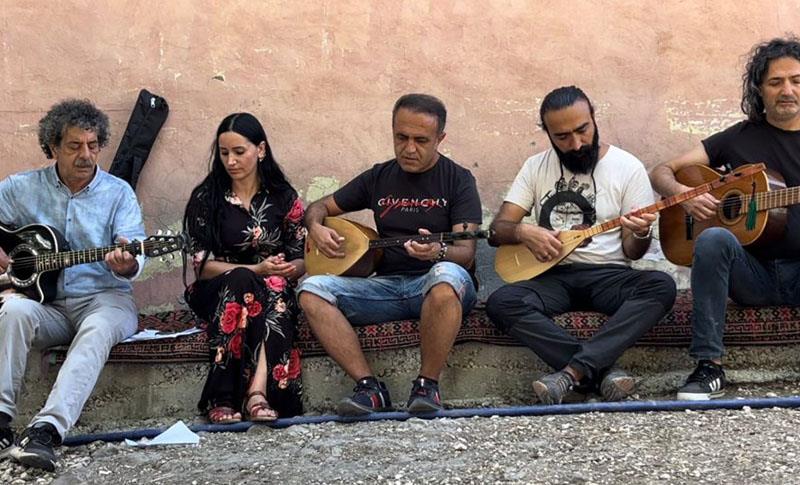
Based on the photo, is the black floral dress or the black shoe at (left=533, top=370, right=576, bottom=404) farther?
the black floral dress

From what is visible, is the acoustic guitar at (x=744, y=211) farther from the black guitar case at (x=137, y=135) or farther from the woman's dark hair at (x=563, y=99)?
the black guitar case at (x=137, y=135)

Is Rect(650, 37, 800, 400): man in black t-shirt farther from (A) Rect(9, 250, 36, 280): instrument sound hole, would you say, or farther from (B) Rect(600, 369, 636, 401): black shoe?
(A) Rect(9, 250, 36, 280): instrument sound hole

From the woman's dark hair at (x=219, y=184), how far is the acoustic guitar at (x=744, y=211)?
5.79 ft

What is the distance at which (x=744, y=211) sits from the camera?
4969mm

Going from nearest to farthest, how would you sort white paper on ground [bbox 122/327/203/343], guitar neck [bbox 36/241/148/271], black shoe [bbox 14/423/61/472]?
black shoe [bbox 14/423/61/472] → guitar neck [bbox 36/241/148/271] → white paper on ground [bbox 122/327/203/343]

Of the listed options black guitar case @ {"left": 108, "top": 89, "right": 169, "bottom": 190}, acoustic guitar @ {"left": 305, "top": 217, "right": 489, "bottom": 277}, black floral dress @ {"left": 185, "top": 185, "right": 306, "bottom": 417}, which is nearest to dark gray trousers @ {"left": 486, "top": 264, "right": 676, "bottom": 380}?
acoustic guitar @ {"left": 305, "top": 217, "right": 489, "bottom": 277}

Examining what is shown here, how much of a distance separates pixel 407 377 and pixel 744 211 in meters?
1.59

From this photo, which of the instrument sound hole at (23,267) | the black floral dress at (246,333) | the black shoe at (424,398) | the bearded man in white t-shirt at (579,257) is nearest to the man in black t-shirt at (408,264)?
the black shoe at (424,398)

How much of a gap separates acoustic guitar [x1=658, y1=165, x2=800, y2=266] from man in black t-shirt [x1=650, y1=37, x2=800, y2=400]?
0.05 m

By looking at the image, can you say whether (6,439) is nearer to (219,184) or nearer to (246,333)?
(246,333)

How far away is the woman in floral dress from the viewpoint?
496cm

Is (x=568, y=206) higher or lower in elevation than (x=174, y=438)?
higher

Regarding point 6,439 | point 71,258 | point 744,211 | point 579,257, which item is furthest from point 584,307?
point 6,439

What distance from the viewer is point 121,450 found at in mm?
4703
